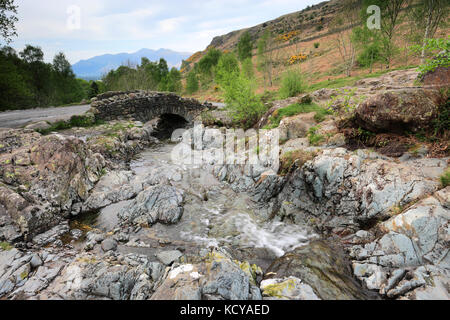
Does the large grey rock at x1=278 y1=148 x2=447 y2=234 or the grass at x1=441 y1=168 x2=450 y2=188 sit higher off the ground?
the grass at x1=441 y1=168 x2=450 y2=188

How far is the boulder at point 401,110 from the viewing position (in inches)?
310

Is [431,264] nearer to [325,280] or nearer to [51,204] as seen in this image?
→ [325,280]

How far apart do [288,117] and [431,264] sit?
11562 millimetres

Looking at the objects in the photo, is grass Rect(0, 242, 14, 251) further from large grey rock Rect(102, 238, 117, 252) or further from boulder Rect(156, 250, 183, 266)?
boulder Rect(156, 250, 183, 266)

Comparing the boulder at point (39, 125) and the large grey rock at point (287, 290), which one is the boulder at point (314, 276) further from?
the boulder at point (39, 125)

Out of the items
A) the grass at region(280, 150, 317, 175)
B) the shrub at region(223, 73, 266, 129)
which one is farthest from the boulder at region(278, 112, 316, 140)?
the shrub at region(223, 73, 266, 129)

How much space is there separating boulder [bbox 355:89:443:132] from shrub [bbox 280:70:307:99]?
14.7m

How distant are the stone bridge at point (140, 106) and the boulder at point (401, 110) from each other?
81.7 feet

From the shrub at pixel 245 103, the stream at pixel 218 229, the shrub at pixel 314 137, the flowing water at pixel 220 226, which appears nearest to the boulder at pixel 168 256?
the stream at pixel 218 229

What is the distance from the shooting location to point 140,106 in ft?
90.6

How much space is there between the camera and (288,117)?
49.4 ft

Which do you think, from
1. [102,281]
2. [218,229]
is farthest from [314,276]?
[102,281]

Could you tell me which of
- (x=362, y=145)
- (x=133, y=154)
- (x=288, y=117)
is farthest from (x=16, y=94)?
(x=362, y=145)

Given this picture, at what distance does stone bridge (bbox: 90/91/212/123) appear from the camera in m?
24.4
